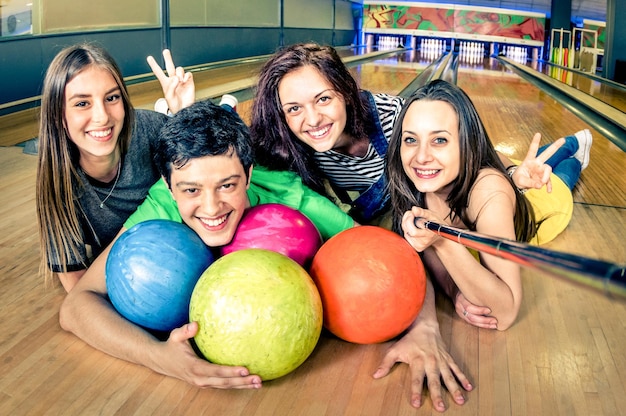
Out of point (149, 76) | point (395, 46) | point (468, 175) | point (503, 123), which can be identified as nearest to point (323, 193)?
point (468, 175)

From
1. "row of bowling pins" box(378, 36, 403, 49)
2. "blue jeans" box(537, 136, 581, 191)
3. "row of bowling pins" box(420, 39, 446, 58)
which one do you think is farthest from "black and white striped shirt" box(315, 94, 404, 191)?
"row of bowling pins" box(378, 36, 403, 49)

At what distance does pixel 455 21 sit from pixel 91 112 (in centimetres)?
1373

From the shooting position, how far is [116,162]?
1.51 meters

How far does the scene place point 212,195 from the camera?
1.30 m

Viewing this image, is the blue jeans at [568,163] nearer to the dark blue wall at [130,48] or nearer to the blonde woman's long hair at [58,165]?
the dark blue wall at [130,48]

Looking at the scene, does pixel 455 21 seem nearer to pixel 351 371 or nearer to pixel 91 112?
pixel 91 112

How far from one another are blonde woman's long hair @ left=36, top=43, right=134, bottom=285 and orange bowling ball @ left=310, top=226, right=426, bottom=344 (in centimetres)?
62

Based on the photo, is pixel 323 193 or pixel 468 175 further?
pixel 323 193

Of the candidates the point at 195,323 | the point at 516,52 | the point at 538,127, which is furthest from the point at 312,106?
the point at 516,52

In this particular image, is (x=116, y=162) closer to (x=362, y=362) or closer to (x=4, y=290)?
(x=4, y=290)

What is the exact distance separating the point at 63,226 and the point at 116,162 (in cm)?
21

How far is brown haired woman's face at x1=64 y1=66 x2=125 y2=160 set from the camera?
138 cm

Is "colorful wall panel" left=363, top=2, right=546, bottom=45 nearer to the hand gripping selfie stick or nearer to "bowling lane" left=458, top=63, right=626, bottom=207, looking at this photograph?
"bowling lane" left=458, top=63, right=626, bottom=207

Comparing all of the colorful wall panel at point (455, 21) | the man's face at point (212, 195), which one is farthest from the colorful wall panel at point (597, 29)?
the man's face at point (212, 195)
